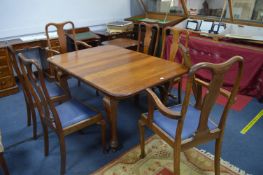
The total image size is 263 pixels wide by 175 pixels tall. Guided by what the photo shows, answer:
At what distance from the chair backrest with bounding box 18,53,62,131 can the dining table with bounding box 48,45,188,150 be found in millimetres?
322

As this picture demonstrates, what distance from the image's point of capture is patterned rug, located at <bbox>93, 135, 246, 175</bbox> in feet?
5.21

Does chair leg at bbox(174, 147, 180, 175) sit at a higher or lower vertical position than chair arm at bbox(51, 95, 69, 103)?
lower

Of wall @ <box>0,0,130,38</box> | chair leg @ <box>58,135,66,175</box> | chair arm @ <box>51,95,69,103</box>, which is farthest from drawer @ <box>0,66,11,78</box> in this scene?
chair leg @ <box>58,135,66,175</box>

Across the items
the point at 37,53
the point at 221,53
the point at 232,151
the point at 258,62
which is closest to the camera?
the point at 232,151

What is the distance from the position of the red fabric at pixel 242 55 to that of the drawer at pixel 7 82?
8.02ft

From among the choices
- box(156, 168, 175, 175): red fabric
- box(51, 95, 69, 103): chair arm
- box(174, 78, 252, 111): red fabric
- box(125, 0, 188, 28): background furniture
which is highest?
box(125, 0, 188, 28): background furniture

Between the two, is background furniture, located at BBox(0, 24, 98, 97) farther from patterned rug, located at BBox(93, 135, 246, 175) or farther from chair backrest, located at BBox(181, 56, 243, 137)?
chair backrest, located at BBox(181, 56, 243, 137)

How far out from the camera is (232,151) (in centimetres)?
178

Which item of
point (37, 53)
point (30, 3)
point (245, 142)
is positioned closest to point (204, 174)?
point (245, 142)

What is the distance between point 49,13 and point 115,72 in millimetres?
2094

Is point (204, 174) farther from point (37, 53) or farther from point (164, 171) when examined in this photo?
point (37, 53)

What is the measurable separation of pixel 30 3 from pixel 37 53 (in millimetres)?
700

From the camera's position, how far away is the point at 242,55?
2537mm

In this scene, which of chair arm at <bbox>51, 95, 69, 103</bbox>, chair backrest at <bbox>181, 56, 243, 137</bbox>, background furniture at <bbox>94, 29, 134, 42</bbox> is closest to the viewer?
chair backrest at <bbox>181, 56, 243, 137</bbox>
